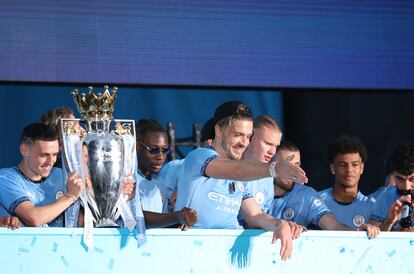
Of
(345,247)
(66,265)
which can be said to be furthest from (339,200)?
(66,265)

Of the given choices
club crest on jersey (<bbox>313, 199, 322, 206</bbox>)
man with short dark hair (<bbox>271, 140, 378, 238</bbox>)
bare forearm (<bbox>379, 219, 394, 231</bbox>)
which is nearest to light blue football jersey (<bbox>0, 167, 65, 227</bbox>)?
man with short dark hair (<bbox>271, 140, 378, 238</bbox>)

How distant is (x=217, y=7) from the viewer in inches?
252

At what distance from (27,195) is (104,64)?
4.05 ft

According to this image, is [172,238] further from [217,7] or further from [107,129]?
[217,7]

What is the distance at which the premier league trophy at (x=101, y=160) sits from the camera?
15.6 feet

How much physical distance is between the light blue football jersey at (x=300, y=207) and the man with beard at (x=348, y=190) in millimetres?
197

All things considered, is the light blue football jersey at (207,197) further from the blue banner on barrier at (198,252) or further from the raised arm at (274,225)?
the blue banner on barrier at (198,252)

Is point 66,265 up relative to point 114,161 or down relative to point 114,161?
down

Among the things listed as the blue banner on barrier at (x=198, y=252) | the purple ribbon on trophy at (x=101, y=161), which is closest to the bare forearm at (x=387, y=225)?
the blue banner on barrier at (x=198, y=252)

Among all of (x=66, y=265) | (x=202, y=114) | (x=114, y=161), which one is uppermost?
(x=202, y=114)

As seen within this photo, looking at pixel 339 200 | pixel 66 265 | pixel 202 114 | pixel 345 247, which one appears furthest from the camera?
pixel 202 114

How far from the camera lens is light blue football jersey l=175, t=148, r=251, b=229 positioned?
5.18 meters

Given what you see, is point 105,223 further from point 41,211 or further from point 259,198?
point 259,198

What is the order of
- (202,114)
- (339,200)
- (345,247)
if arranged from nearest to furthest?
(345,247)
(339,200)
(202,114)
